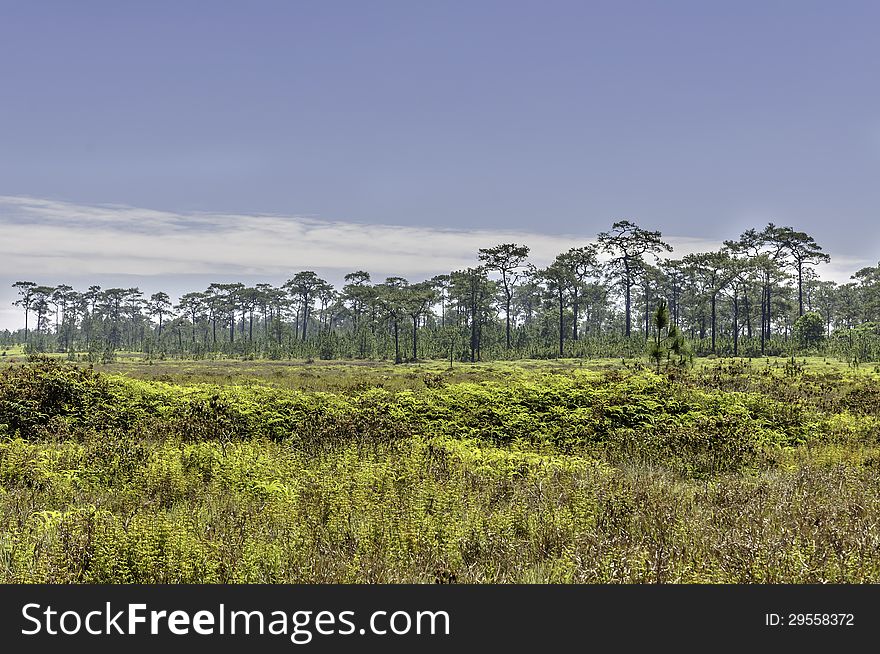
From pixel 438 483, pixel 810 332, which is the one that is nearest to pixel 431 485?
pixel 438 483

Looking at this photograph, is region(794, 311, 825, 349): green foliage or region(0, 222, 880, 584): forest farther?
region(794, 311, 825, 349): green foliage

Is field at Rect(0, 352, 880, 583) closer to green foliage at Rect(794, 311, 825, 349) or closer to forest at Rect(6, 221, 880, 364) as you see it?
forest at Rect(6, 221, 880, 364)

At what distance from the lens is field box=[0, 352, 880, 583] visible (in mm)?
4383

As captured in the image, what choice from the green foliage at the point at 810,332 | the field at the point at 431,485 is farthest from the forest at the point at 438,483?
the green foliage at the point at 810,332

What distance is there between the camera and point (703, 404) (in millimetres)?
12883

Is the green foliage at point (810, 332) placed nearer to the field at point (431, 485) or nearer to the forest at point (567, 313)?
the forest at point (567, 313)

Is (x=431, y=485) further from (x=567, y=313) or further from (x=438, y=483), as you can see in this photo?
(x=567, y=313)

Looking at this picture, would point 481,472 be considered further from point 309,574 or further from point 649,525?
point 309,574

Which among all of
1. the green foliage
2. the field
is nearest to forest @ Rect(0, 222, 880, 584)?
the field

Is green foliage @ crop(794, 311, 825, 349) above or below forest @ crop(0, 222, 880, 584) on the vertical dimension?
above

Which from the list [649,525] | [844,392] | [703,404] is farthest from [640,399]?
[844,392]

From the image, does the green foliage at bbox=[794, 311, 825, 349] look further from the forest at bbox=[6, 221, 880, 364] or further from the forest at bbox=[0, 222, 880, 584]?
the forest at bbox=[0, 222, 880, 584]

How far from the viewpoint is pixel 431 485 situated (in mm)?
6410

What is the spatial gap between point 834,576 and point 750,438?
6.72 metres
